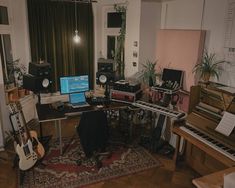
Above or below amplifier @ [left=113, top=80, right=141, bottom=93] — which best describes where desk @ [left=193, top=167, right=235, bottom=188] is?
below

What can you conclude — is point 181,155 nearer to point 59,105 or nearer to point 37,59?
point 59,105

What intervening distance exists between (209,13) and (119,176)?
100 inches

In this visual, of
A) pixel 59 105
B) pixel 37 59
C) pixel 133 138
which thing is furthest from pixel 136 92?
pixel 37 59

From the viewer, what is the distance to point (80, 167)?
3344 mm

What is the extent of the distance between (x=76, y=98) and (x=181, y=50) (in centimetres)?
184

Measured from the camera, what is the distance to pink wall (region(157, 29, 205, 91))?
136 inches

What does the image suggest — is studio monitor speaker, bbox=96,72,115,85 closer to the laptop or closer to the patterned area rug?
the laptop

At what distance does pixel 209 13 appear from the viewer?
3289 millimetres

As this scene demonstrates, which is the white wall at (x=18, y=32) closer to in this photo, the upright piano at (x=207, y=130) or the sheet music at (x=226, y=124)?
the upright piano at (x=207, y=130)

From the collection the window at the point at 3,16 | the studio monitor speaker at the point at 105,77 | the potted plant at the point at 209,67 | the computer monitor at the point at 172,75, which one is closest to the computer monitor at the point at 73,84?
the studio monitor speaker at the point at 105,77

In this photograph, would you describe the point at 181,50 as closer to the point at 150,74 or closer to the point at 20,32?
the point at 150,74

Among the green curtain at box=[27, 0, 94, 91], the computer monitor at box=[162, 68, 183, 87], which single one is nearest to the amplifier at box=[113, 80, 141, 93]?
the computer monitor at box=[162, 68, 183, 87]

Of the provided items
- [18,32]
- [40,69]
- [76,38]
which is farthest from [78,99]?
[18,32]

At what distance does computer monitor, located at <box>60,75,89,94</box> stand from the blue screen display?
0.24ft
